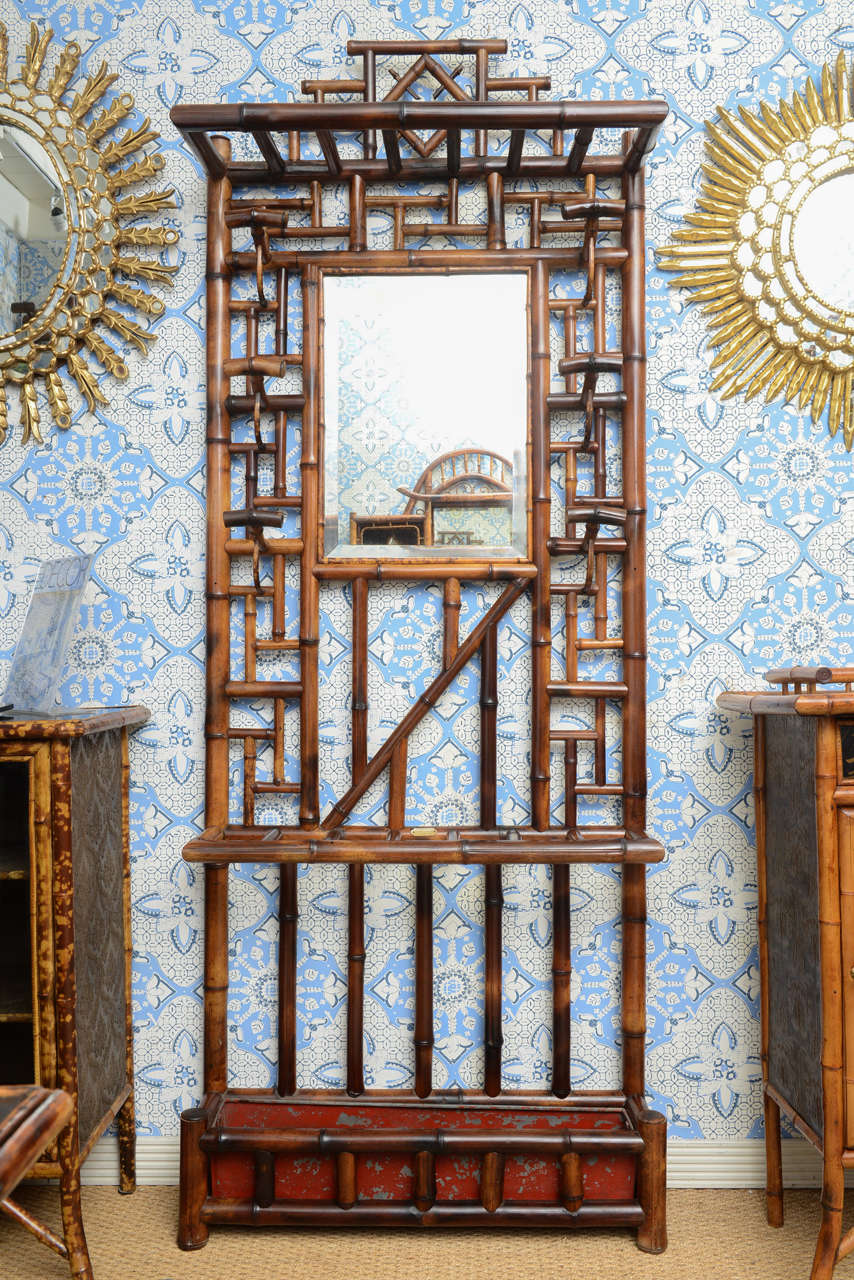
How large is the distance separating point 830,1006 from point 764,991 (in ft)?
1.13

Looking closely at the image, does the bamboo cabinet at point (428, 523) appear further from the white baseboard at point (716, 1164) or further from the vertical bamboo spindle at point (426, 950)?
the white baseboard at point (716, 1164)

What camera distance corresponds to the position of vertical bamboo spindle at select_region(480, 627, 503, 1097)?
2.05m

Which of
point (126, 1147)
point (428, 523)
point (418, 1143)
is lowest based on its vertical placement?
point (126, 1147)

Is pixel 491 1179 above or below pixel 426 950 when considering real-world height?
below

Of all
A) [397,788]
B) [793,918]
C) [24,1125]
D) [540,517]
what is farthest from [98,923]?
[793,918]

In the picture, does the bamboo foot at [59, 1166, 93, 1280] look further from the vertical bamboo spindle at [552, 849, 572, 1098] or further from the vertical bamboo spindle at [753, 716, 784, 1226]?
the vertical bamboo spindle at [753, 716, 784, 1226]

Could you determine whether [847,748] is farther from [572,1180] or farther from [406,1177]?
[406,1177]

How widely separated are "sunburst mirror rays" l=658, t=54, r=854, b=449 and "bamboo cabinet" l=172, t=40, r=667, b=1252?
0.20 metres

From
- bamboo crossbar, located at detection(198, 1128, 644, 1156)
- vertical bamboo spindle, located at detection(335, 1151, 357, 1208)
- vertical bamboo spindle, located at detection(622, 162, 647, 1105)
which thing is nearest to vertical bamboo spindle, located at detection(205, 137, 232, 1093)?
bamboo crossbar, located at detection(198, 1128, 644, 1156)

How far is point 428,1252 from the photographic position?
185 cm

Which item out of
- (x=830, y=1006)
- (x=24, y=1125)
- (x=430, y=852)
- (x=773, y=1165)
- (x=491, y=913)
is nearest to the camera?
(x=24, y=1125)

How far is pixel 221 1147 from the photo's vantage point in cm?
182

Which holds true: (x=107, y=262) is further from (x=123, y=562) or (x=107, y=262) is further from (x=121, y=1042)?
(x=121, y=1042)

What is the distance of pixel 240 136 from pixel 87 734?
4.65 ft
